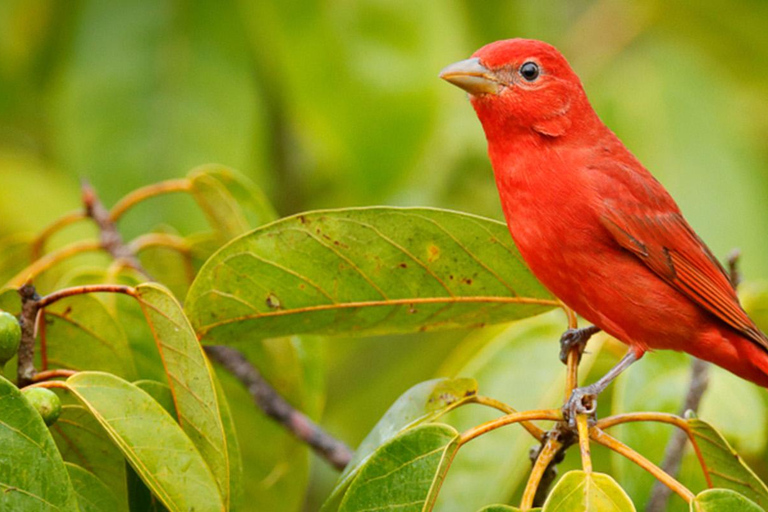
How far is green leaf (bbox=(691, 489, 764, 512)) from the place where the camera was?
6.77 feet

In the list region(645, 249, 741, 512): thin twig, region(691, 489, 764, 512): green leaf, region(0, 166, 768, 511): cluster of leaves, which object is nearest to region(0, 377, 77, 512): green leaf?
region(0, 166, 768, 511): cluster of leaves

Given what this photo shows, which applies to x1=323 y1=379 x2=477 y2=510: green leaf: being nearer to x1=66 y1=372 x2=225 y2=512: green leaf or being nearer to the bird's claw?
the bird's claw

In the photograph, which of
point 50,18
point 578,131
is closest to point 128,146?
point 50,18

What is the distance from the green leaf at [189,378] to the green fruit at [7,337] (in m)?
0.26

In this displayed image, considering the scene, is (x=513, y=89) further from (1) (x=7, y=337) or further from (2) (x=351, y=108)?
(1) (x=7, y=337)

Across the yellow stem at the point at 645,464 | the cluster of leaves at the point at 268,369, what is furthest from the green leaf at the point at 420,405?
the yellow stem at the point at 645,464

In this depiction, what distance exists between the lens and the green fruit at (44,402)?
198 centimetres

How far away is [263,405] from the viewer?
3258 mm

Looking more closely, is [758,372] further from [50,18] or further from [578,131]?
[50,18]

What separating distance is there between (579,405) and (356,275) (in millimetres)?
587

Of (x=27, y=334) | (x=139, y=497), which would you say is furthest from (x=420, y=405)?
(x=27, y=334)

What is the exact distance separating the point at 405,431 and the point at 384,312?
0.44 m

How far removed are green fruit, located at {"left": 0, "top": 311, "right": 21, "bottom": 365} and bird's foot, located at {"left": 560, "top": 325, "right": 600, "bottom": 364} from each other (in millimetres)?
1289

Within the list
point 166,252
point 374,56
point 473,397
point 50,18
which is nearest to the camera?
point 473,397
